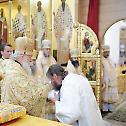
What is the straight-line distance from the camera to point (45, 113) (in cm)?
257

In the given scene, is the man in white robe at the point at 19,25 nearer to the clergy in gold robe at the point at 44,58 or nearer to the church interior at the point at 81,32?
the church interior at the point at 81,32

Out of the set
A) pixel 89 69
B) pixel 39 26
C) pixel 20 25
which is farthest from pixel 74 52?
pixel 20 25

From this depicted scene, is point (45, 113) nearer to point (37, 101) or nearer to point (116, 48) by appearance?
point (37, 101)

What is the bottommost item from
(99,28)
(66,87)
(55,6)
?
(66,87)

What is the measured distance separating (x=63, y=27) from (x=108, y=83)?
4.36 feet

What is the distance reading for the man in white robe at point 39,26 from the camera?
14.7 feet

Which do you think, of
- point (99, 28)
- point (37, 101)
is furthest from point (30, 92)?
point (99, 28)

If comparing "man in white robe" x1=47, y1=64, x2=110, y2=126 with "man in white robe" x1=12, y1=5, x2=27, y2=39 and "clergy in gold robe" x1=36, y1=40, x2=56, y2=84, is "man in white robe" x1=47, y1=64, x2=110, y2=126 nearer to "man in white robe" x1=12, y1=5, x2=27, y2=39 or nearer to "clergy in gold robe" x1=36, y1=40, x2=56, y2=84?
"clergy in gold robe" x1=36, y1=40, x2=56, y2=84

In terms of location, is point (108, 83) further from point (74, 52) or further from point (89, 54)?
point (74, 52)

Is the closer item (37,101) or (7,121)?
(7,121)

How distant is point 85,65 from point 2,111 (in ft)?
10.8

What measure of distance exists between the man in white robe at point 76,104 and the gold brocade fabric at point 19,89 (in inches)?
7.9

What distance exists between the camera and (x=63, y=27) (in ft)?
15.3

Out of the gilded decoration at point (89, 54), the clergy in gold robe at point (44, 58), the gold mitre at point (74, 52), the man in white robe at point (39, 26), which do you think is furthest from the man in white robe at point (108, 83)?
the man in white robe at point (39, 26)
